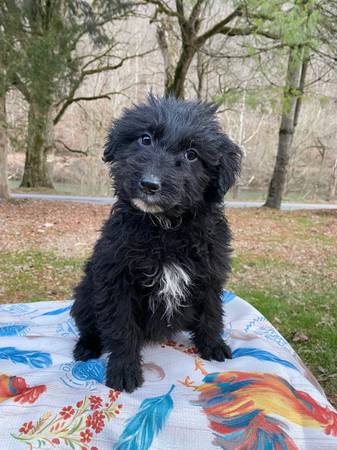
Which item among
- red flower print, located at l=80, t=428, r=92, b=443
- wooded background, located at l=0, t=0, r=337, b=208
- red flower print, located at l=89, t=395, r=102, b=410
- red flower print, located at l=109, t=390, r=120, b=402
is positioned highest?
wooded background, located at l=0, t=0, r=337, b=208

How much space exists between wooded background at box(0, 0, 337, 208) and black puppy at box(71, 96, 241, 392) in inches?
28.4

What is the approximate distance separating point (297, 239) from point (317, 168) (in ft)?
91.6

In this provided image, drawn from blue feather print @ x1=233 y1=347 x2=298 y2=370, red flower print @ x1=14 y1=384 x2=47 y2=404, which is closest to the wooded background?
blue feather print @ x1=233 y1=347 x2=298 y2=370

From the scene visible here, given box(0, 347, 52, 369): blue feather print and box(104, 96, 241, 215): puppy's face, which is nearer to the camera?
box(104, 96, 241, 215): puppy's face

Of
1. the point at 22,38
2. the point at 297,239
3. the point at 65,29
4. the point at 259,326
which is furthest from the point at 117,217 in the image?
the point at 65,29

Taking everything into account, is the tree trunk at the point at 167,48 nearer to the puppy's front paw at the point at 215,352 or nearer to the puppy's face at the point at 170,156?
the puppy's face at the point at 170,156

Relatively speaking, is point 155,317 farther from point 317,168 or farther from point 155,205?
point 317,168

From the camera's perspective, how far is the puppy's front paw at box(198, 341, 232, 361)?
2.90 metres

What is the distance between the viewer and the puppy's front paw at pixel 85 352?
290cm

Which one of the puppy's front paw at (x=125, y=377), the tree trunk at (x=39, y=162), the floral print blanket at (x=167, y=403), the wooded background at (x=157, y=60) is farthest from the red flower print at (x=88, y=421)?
the tree trunk at (x=39, y=162)

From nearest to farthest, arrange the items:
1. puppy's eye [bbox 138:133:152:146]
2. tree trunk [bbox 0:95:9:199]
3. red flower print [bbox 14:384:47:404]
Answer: red flower print [bbox 14:384:47:404], puppy's eye [bbox 138:133:152:146], tree trunk [bbox 0:95:9:199]

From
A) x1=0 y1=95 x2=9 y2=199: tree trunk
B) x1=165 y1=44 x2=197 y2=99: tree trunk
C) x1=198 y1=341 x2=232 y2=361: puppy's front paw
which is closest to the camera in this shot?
x1=198 y1=341 x2=232 y2=361: puppy's front paw

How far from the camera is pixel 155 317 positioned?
8.73 ft

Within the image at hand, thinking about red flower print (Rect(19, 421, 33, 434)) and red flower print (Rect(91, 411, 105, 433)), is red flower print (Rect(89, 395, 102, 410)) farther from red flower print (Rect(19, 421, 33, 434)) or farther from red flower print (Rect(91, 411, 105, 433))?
red flower print (Rect(19, 421, 33, 434))
